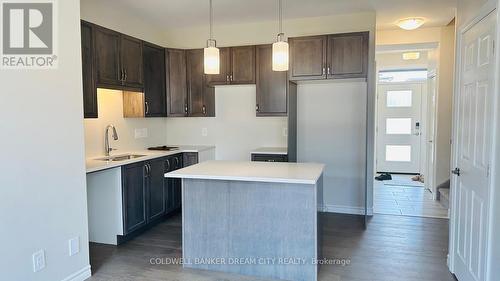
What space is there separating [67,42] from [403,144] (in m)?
7.10

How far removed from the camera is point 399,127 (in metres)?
7.82

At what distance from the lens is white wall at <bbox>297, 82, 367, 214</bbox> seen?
183 inches

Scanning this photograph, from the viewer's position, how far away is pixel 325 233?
3.97 m

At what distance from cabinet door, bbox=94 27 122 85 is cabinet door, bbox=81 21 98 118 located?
81 mm

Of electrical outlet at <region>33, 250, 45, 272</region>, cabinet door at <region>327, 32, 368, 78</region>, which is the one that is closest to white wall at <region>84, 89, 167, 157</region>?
electrical outlet at <region>33, 250, 45, 272</region>

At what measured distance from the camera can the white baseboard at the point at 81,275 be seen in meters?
2.77

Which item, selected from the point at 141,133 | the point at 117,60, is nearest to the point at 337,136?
the point at 141,133

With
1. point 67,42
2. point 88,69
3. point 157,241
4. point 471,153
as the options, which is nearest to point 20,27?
point 67,42

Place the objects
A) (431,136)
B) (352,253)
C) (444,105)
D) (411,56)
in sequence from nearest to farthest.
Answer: (352,253)
(444,105)
(431,136)
(411,56)

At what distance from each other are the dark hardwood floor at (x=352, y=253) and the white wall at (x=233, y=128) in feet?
4.47

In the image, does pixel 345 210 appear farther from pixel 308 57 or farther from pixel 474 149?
pixel 474 149

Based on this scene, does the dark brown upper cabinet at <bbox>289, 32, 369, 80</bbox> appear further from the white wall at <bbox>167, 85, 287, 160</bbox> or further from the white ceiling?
the white wall at <bbox>167, 85, 287, 160</bbox>

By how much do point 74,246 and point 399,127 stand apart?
7.01 meters

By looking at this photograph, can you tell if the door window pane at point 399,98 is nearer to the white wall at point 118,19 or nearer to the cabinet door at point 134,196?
the white wall at point 118,19
